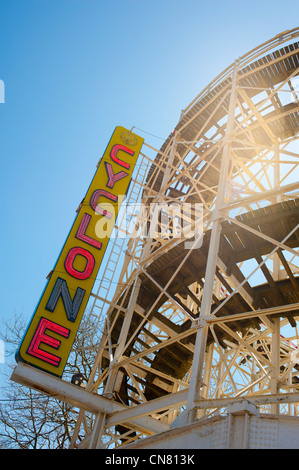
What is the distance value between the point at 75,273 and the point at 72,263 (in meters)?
0.28

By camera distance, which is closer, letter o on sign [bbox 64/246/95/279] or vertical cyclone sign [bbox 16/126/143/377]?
vertical cyclone sign [bbox 16/126/143/377]

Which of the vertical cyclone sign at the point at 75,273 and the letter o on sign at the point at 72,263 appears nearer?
the vertical cyclone sign at the point at 75,273

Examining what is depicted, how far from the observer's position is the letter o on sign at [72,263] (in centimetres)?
1129

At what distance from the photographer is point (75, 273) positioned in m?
11.3

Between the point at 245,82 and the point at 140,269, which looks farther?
the point at 245,82

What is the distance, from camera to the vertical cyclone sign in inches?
392

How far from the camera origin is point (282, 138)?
52.2 feet

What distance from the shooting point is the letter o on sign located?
11289 mm

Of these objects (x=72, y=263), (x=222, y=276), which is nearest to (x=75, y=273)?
(x=72, y=263)

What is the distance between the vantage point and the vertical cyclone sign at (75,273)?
995 centimetres

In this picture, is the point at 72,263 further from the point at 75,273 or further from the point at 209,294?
the point at 209,294
